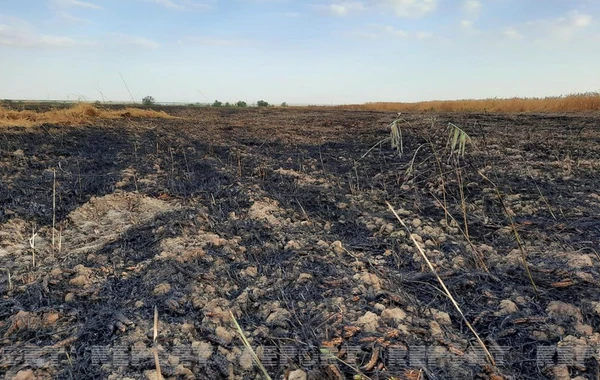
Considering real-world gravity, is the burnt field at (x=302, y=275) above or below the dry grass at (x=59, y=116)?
below

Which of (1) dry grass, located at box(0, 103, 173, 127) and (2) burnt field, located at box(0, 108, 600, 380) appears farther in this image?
(1) dry grass, located at box(0, 103, 173, 127)

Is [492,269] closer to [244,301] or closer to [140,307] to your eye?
[244,301]

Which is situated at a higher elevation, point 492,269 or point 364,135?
point 364,135

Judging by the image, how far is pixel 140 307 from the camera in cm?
173

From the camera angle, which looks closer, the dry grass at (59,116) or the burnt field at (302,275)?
the burnt field at (302,275)

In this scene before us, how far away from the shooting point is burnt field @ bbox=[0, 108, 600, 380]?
141cm

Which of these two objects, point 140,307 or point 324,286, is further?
point 324,286

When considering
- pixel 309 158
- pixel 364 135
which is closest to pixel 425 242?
pixel 309 158

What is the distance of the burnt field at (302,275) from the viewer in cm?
141

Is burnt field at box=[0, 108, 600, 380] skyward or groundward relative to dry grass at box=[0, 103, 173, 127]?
groundward

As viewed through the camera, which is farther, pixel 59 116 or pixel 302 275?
pixel 59 116

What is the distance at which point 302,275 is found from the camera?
6.40 feet

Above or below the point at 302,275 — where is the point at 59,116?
above

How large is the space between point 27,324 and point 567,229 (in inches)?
114
